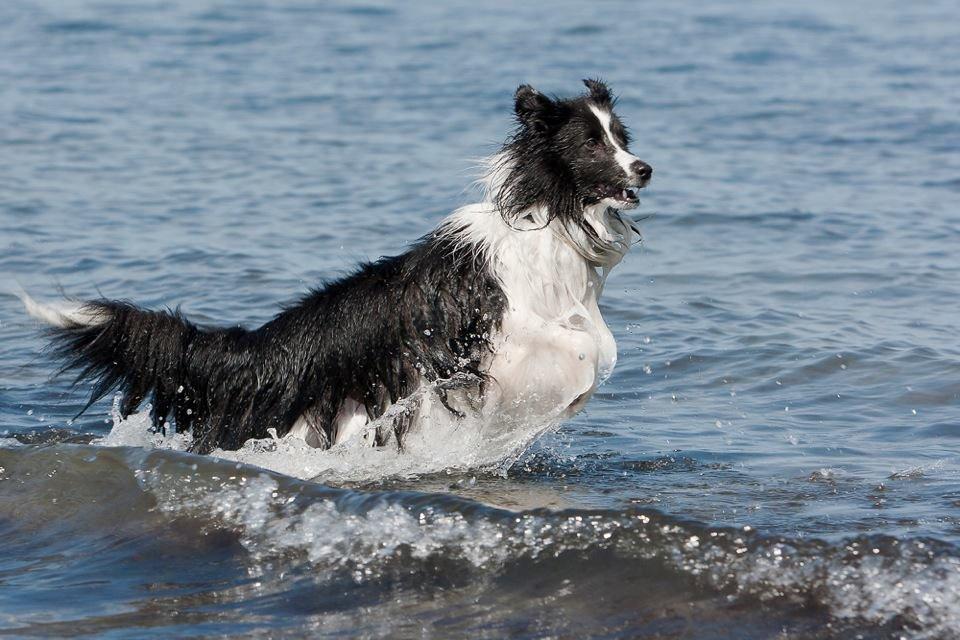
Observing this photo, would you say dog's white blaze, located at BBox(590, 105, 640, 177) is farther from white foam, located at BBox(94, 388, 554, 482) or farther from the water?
white foam, located at BBox(94, 388, 554, 482)

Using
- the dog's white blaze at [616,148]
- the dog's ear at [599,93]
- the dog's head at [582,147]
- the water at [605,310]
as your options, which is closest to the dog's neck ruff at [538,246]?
the dog's head at [582,147]

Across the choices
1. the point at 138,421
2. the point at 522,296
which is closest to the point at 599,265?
the point at 522,296

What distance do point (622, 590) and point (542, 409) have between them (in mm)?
1575

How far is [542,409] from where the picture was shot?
257 inches

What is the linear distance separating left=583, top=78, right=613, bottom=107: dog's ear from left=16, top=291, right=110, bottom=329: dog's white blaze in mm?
2550

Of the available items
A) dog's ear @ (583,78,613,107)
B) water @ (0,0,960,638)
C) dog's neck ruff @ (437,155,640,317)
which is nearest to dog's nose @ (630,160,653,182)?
dog's neck ruff @ (437,155,640,317)

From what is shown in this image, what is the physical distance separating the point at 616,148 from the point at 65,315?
2706 mm

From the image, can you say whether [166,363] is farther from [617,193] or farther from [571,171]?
[617,193]

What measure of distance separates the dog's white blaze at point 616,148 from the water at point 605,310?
3.19 feet

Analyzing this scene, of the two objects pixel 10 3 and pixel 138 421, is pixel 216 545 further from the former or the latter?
pixel 10 3

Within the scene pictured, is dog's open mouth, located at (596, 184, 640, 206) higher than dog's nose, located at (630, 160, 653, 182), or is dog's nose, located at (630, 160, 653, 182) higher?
dog's nose, located at (630, 160, 653, 182)

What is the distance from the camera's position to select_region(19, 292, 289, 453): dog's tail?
20.7ft

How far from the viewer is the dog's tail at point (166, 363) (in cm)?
632

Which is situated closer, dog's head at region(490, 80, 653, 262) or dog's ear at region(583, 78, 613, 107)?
dog's head at region(490, 80, 653, 262)
